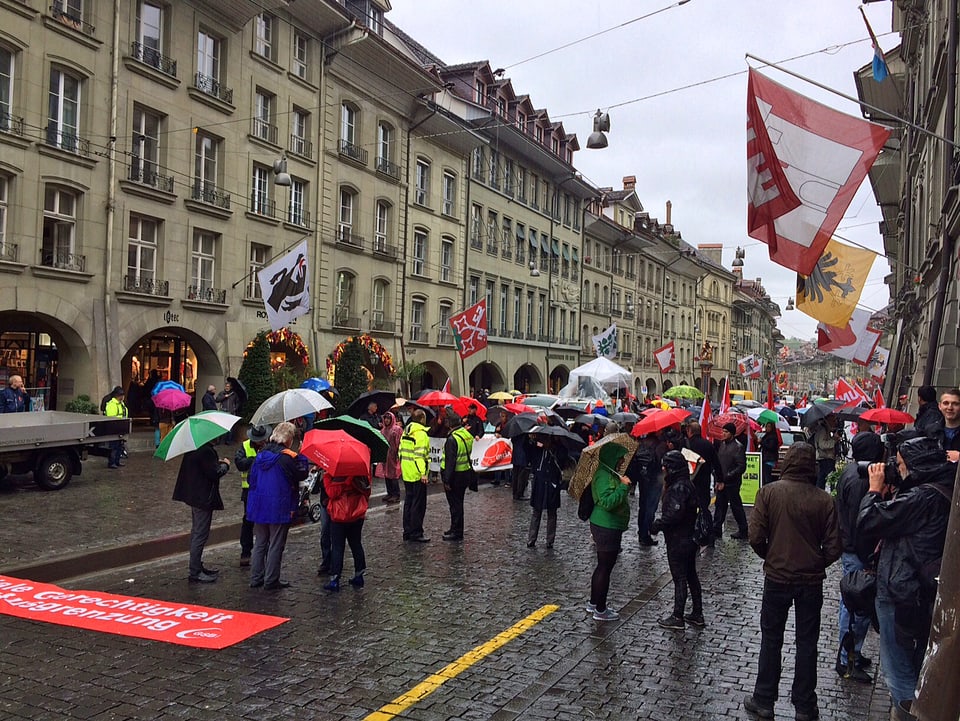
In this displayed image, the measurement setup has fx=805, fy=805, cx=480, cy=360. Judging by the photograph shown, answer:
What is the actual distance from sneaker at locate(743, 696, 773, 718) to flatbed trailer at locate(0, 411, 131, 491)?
486 inches

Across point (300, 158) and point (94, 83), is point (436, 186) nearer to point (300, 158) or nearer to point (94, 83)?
point (300, 158)

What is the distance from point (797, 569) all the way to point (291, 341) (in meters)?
23.7

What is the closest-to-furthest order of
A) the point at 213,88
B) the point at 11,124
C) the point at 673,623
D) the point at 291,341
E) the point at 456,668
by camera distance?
the point at 456,668 → the point at 673,623 → the point at 11,124 → the point at 213,88 → the point at 291,341

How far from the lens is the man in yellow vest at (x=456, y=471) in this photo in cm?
1134

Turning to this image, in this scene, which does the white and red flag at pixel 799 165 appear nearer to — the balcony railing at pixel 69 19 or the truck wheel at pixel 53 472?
the truck wheel at pixel 53 472

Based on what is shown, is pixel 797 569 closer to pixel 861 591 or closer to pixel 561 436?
pixel 861 591

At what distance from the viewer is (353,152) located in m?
31.1

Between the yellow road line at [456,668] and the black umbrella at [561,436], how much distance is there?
114 inches

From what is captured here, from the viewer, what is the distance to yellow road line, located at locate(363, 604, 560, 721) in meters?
5.42

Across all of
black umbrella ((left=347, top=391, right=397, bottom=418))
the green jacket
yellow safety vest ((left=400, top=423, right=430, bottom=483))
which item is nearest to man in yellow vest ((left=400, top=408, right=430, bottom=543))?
yellow safety vest ((left=400, top=423, right=430, bottom=483))

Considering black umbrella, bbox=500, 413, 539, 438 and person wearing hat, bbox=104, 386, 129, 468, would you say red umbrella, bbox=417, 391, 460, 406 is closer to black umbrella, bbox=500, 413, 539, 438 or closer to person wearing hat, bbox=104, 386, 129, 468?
black umbrella, bbox=500, 413, 539, 438

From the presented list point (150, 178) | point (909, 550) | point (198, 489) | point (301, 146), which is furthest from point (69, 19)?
point (909, 550)

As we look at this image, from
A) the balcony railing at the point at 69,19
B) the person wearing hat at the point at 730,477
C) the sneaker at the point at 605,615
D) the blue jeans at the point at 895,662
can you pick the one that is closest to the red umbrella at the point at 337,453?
the sneaker at the point at 605,615

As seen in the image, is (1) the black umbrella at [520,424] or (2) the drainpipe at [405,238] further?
(2) the drainpipe at [405,238]
